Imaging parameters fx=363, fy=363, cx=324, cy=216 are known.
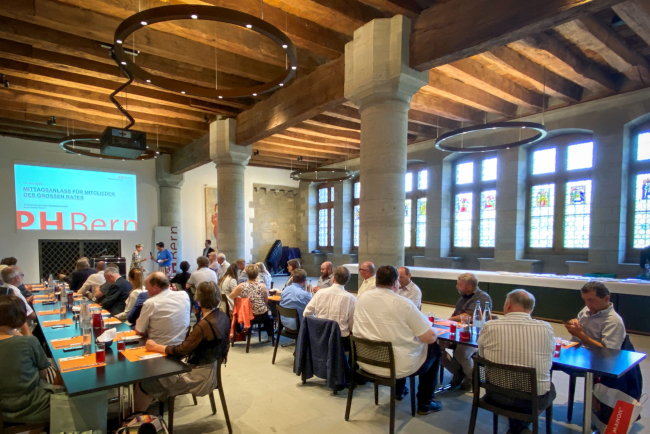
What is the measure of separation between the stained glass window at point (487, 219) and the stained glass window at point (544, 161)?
1.17 m

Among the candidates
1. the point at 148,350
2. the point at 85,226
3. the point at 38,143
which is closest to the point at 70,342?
the point at 148,350

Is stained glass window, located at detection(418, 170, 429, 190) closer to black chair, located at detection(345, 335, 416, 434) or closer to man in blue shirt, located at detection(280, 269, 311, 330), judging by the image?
man in blue shirt, located at detection(280, 269, 311, 330)

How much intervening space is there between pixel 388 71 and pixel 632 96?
18.4 feet

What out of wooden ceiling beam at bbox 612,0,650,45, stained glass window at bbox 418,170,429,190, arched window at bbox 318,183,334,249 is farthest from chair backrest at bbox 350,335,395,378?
arched window at bbox 318,183,334,249

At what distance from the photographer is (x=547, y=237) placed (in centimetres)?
832

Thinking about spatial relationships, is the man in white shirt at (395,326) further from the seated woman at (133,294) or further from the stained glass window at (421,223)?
the stained glass window at (421,223)

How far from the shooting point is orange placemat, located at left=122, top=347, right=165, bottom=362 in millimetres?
2541

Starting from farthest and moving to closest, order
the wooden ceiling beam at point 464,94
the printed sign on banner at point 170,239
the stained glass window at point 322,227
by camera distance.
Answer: the stained glass window at point 322,227 → the printed sign on banner at point 170,239 → the wooden ceiling beam at point 464,94

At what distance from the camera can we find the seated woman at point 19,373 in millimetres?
2141

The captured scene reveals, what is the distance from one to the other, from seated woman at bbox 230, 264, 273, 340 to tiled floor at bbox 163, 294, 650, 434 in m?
0.94

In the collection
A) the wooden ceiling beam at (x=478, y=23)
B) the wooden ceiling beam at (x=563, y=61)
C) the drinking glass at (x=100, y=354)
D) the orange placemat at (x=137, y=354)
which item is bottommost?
the orange placemat at (x=137, y=354)

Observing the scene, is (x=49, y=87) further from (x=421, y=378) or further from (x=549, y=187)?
(x=549, y=187)

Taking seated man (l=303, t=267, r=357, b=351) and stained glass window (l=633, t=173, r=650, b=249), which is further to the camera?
stained glass window (l=633, t=173, r=650, b=249)

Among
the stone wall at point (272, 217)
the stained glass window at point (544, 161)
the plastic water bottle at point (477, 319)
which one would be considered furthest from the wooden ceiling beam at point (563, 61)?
the stone wall at point (272, 217)
